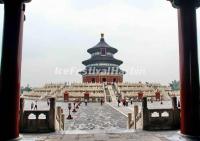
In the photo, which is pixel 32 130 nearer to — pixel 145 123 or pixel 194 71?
pixel 145 123

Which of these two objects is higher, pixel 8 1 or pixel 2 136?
pixel 8 1

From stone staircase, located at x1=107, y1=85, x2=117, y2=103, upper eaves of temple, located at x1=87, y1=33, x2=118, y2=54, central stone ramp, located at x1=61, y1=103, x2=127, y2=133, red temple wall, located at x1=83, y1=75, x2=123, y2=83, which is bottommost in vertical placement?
central stone ramp, located at x1=61, y1=103, x2=127, y2=133

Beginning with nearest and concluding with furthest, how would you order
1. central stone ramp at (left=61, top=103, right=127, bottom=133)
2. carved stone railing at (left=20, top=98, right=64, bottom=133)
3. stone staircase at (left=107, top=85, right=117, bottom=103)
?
carved stone railing at (left=20, top=98, right=64, bottom=133), central stone ramp at (left=61, top=103, right=127, bottom=133), stone staircase at (left=107, top=85, right=117, bottom=103)

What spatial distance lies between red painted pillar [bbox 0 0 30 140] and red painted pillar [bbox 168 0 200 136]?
377 centimetres

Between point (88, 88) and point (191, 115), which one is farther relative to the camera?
point (88, 88)

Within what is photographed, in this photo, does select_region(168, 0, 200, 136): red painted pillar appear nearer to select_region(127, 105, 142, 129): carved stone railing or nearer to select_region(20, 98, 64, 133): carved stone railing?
select_region(20, 98, 64, 133): carved stone railing

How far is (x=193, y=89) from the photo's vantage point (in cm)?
634

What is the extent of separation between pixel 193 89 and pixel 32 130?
575 cm

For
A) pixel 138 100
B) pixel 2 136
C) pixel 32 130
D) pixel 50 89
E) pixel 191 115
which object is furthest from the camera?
pixel 50 89

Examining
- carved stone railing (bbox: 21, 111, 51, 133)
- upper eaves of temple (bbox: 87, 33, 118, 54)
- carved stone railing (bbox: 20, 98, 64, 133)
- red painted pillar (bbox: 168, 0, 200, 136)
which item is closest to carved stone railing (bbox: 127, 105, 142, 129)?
carved stone railing (bbox: 20, 98, 64, 133)

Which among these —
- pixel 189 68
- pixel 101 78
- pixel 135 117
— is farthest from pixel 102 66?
pixel 189 68

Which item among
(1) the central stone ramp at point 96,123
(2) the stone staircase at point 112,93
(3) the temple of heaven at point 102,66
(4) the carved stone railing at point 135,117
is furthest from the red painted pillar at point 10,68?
(3) the temple of heaven at point 102,66

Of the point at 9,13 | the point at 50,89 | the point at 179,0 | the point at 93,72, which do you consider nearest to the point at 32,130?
the point at 9,13

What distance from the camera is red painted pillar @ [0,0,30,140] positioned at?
18.6 feet
